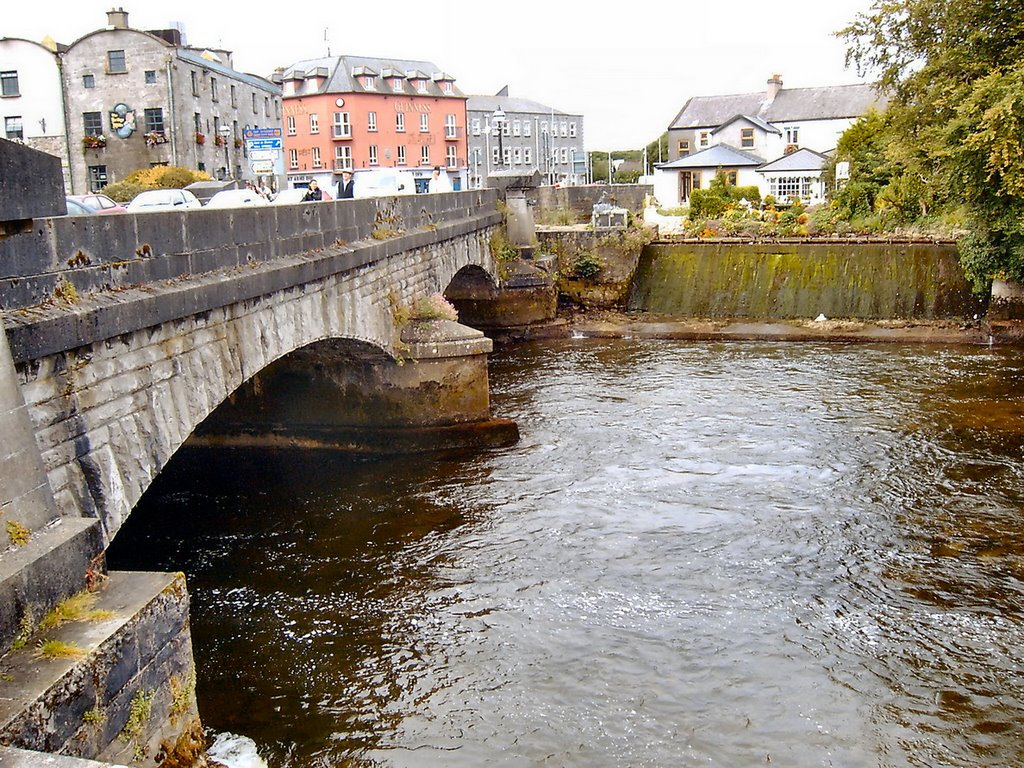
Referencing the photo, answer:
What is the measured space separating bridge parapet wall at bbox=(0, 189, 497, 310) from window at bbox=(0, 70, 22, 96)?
3084 centimetres

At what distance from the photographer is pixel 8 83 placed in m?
38.4

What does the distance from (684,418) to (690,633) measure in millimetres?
8611

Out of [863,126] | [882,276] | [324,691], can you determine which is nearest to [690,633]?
[324,691]

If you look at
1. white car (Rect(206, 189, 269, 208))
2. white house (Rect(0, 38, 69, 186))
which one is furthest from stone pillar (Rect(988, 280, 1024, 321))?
white house (Rect(0, 38, 69, 186))

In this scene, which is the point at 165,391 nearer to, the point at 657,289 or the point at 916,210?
the point at 657,289

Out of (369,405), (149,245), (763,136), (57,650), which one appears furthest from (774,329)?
(763,136)

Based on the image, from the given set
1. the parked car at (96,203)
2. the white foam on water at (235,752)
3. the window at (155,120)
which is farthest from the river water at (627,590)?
the window at (155,120)

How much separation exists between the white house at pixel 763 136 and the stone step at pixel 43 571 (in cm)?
3921

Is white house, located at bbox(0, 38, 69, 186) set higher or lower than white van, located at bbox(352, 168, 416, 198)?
higher

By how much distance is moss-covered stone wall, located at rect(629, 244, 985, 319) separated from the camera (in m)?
26.4

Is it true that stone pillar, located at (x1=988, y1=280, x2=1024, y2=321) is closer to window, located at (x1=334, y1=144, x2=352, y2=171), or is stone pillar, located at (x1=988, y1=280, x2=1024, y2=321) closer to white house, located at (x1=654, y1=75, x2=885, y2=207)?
white house, located at (x1=654, y1=75, x2=885, y2=207)

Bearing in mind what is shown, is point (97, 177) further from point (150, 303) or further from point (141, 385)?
point (141, 385)

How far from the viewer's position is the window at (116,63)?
38.5 metres

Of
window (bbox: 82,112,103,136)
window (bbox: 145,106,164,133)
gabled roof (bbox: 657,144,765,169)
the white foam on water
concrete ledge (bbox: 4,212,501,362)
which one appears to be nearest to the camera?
concrete ledge (bbox: 4,212,501,362)
